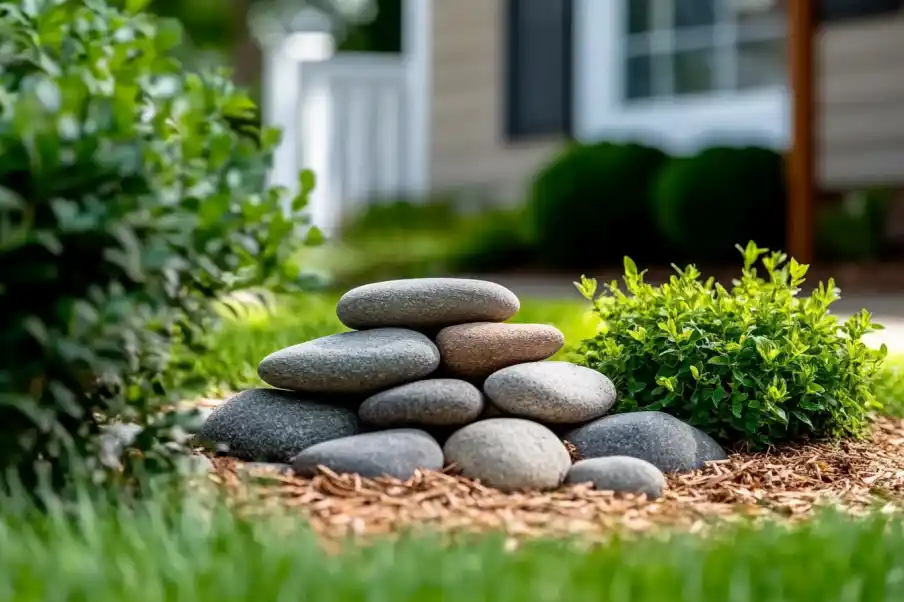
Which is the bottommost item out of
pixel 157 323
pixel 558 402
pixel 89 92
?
pixel 558 402

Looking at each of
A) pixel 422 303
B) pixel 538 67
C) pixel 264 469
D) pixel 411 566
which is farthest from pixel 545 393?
pixel 538 67

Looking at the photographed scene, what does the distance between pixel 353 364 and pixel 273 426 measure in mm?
287

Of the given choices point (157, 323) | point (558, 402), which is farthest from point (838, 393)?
point (157, 323)

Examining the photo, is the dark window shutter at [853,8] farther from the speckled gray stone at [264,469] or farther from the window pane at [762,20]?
the speckled gray stone at [264,469]

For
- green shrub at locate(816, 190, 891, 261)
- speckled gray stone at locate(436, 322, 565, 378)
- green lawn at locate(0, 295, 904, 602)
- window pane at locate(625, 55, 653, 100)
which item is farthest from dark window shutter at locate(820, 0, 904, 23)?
green lawn at locate(0, 295, 904, 602)

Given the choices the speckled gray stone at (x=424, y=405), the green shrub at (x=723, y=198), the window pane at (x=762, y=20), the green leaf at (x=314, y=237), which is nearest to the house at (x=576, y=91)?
the window pane at (x=762, y=20)

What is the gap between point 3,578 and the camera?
231 cm

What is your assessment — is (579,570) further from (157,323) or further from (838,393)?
(838,393)

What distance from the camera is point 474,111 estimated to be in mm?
12984

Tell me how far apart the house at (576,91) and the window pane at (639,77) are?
11 millimetres

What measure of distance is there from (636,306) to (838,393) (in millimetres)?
682

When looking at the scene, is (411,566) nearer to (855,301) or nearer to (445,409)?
(445,409)

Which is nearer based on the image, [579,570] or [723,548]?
[579,570]

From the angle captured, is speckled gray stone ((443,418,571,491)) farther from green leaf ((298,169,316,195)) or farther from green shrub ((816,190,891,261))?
green shrub ((816,190,891,261))
